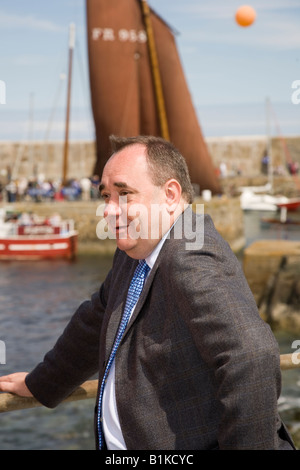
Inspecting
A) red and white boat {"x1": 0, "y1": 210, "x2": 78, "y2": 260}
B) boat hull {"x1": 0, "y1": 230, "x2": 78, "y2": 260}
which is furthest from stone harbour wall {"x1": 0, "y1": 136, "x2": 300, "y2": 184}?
boat hull {"x1": 0, "y1": 230, "x2": 78, "y2": 260}

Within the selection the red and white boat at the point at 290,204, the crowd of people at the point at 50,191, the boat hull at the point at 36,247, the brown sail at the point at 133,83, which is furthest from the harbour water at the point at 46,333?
the red and white boat at the point at 290,204

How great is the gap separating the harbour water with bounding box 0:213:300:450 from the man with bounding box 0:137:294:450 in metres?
9.84

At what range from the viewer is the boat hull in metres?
28.2

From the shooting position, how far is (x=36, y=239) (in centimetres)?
2830

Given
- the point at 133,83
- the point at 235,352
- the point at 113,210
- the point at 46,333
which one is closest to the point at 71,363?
the point at 113,210

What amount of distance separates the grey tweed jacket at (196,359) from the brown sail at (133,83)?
92.7ft

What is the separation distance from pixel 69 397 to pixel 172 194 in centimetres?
96

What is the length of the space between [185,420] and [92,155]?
60.2 metres

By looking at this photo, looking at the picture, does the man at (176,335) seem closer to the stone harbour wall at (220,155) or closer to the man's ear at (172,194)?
the man's ear at (172,194)

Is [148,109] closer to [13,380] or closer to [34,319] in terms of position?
[34,319]

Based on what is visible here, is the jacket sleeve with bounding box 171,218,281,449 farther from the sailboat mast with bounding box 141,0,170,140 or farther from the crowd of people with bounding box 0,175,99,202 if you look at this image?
the crowd of people with bounding box 0,175,99,202

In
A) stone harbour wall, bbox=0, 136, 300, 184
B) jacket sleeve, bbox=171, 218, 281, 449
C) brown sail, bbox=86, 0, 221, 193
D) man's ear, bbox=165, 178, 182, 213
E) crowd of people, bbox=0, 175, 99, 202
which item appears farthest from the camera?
stone harbour wall, bbox=0, 136, 300, 184

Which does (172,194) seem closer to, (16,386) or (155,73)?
(16,386)

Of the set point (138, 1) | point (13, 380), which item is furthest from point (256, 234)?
point (13, 380)
